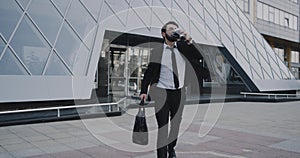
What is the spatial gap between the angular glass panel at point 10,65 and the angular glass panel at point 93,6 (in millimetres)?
3782

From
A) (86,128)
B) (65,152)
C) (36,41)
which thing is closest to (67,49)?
(36,41)

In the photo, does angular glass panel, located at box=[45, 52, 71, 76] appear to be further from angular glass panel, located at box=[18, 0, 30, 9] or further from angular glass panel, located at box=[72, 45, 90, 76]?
angular glass panel, located at box=[18, 0, 30, 9]

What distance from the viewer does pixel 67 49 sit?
10242 millimetres

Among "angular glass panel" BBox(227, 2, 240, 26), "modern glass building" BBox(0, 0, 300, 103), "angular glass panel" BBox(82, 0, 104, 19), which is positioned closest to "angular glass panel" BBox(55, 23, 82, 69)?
"modern glass building" BBox(0, 0, 300, 103)

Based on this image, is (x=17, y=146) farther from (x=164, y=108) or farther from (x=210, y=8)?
(x=210, y=8)

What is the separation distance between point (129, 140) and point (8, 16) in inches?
257

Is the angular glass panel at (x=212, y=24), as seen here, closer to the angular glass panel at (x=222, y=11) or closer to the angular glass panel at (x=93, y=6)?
the angular glass panel at (x=222, y=11)

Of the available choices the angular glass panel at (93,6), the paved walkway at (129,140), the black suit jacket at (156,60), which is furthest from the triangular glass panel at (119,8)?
the black suit jacket at (156,60)

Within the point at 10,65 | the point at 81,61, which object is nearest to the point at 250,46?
the point at 81,61

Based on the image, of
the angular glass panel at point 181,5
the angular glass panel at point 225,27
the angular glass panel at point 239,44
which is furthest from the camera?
the angular glass panel at point 225,27

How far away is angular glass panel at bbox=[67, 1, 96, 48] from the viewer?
11.0m

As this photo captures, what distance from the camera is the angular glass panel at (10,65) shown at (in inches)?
344

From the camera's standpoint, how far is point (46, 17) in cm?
1037

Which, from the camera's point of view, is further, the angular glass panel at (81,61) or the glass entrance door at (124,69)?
the glass entrance door at (124,69)
